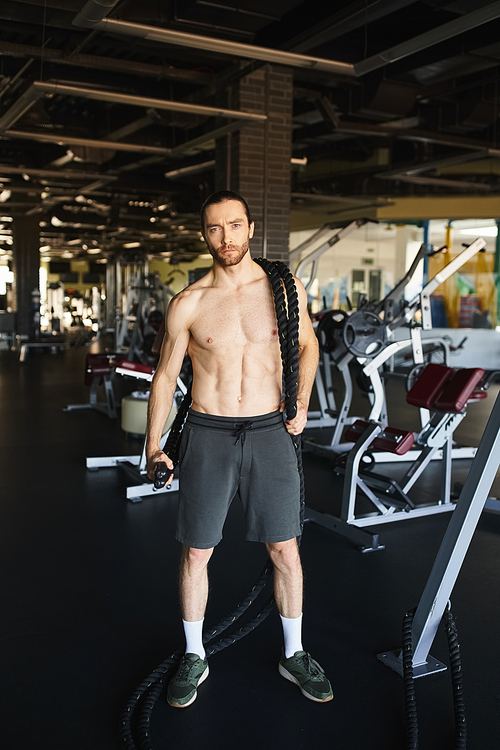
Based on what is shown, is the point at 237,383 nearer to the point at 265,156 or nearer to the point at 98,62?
the point at 265,156

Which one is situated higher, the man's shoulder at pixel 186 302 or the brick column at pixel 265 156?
the brick column at pixel 265 156

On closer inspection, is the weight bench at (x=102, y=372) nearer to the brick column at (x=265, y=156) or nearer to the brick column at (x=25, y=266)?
the brick column at (x=265, y=156)

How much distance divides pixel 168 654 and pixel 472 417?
16.9ft

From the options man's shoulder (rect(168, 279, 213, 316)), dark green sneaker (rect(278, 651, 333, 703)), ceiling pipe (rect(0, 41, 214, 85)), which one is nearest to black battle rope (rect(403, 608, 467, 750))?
dark green sneaker (rect(278, 651, 333, 703))

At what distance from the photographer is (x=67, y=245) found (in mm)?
21219

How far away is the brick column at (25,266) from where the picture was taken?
43.5ft

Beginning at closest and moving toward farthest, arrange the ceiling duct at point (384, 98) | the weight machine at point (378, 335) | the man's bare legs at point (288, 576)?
the man's bare legs at point (288, 576) → the weight machine at point (378, 335) → the ceiling duct at point (384, 98)

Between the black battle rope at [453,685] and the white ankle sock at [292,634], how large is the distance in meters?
0.32

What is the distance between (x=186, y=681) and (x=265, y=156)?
519 centimetres

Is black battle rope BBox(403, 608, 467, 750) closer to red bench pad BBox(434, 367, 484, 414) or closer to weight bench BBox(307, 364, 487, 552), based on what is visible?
weight bench BBox(307, 364, 487, 552)

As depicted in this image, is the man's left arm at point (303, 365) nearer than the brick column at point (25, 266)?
Yes

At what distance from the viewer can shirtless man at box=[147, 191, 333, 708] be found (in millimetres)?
1850


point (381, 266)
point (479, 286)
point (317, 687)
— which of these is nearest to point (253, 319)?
point (317, 687)

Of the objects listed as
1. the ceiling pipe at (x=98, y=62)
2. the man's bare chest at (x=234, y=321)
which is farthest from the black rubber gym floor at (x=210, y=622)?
the ceiling pipe at (x=98, y=62)
